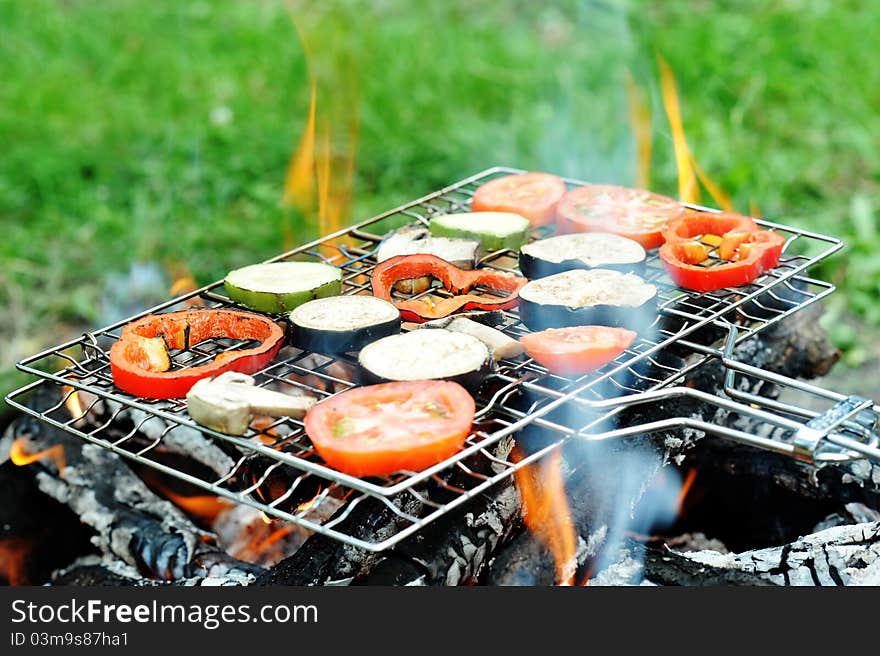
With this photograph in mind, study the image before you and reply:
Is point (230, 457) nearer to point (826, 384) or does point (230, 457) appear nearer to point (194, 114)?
point (826, 384)

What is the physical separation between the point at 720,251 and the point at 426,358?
1271 millimetres

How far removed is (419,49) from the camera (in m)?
8.36

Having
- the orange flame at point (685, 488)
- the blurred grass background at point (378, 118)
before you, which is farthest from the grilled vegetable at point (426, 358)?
the blurred grass background at point (378, 118)

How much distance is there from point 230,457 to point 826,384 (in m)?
2.96

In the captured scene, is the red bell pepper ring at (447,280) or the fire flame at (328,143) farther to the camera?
the fire flame at (328,143)

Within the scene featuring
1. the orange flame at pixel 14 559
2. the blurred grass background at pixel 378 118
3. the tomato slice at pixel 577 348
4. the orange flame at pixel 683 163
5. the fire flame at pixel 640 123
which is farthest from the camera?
the fire flame at pixel 640 123

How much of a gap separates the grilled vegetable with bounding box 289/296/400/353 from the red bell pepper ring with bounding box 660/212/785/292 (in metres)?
0.95

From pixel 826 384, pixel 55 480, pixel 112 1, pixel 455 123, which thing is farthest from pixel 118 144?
pixel 826 384

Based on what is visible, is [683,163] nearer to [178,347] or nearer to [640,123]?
[640,123]

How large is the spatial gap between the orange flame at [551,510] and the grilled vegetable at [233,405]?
73 cm

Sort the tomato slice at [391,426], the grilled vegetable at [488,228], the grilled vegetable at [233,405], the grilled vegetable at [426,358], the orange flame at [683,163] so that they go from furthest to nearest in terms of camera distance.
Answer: the orange flame at [683,163]
the grilled vegetable at [488,228]
the grilled vegetable at [426,358]
the grilled vegetable at [233,405]
the tomato slice at [391,426]

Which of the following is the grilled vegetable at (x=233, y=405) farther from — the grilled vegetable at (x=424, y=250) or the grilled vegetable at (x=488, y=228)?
the grilled vegetable at (x=488, y=228)

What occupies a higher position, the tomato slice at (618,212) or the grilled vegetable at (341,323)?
the grilled vegetable at (341,323)

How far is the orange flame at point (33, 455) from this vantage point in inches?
144
